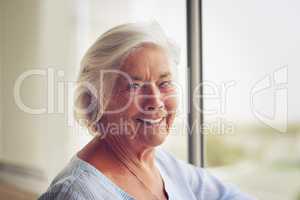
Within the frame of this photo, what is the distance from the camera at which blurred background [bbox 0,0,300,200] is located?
3.77ft

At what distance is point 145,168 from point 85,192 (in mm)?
229

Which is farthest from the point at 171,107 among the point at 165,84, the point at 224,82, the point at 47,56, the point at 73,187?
the point at 47,56

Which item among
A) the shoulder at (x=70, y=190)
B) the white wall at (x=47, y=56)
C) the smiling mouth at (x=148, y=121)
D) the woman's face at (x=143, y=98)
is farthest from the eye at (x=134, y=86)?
the shoulder at (x=70, y=190)

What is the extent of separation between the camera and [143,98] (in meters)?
1.16

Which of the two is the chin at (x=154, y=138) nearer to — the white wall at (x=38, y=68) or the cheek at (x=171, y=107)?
the cheek at (x=171, y=107)

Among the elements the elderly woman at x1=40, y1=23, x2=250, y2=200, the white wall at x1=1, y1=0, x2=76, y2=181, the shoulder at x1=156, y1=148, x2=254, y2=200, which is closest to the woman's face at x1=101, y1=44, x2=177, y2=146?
the elderly woman at x1=40, y1=23, x2=250, y2=200

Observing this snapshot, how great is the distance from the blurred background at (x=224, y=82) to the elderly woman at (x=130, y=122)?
62 millimetres

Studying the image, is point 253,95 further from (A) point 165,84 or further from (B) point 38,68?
(B) point 38,68

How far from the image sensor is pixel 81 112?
4.26 feet

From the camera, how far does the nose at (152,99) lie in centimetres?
116

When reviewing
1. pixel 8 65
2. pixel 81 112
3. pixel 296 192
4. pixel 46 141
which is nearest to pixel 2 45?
pixel 8 65

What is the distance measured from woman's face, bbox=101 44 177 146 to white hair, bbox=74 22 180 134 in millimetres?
22

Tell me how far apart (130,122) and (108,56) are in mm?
224

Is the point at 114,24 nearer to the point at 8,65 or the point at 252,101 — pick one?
the point at 252,101
